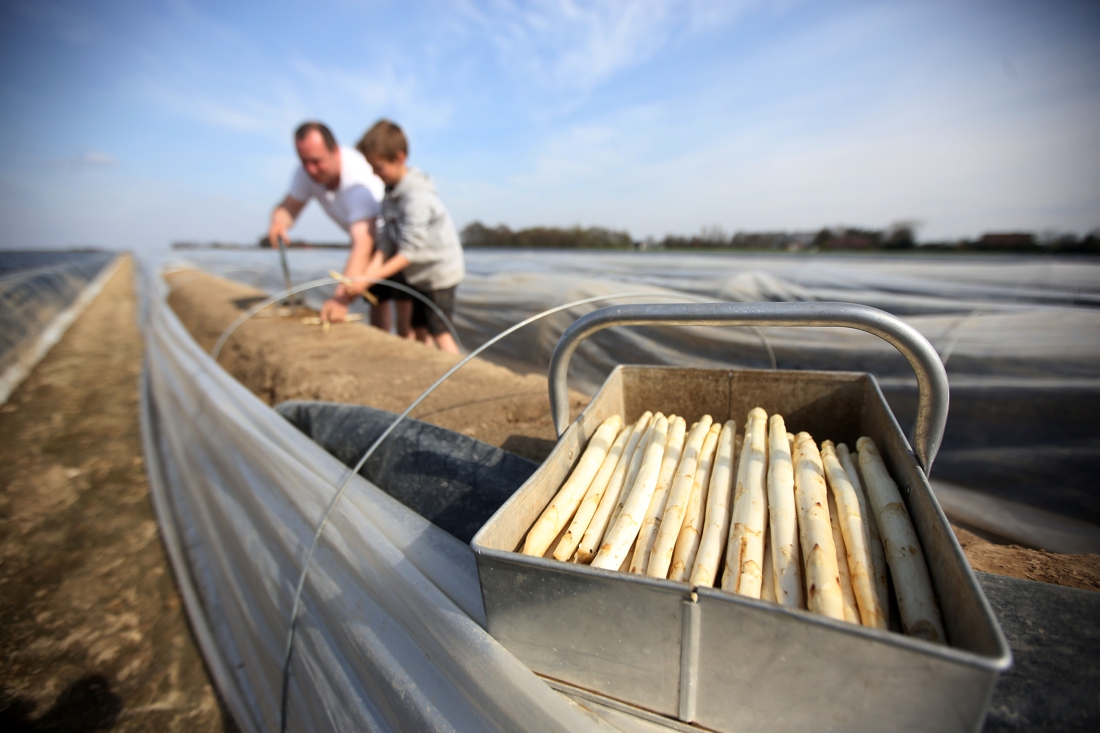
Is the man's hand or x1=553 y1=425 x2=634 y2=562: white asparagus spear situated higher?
the man's hand

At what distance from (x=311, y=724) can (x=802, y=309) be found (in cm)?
159

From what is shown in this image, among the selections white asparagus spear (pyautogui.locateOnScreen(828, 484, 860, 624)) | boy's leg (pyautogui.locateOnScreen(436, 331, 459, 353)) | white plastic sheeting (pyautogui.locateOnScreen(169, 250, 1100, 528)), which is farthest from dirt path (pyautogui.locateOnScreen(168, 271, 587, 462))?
white plastic sheeting (pyautogui.locateOnScreen(169, 250, 1100, 528))

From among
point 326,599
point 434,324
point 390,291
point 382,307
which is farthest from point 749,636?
point 382,307

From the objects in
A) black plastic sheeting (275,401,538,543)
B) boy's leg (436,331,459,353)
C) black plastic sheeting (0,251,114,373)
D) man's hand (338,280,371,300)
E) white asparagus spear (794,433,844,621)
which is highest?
man's hand (338,280,371,300)

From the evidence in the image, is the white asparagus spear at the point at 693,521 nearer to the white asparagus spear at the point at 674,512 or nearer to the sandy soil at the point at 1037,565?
the white asparagus spear at the point at 674,512

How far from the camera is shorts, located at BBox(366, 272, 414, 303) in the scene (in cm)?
399

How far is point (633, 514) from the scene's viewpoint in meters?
0.92

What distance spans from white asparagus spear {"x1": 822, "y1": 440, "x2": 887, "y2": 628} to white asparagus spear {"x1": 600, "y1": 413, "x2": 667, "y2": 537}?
0.39m

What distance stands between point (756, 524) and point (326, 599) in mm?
1147

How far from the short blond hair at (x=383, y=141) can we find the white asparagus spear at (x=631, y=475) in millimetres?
2768

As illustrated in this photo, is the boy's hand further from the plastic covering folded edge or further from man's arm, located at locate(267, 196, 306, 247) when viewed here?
the plastic covering folded edge

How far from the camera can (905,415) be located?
8.61 ft

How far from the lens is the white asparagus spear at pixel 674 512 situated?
82 centimetres

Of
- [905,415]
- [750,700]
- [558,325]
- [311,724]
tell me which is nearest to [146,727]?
[311,724]
